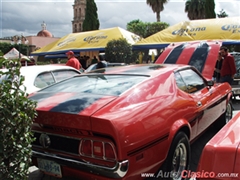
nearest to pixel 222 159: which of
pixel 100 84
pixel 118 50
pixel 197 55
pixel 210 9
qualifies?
pixel 100 84

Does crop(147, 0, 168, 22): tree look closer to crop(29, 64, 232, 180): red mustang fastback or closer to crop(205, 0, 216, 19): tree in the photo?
crop(205, 0, 216, 19): tree

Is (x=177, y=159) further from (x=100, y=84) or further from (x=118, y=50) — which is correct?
(x=118, y=50)

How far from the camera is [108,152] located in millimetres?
2246

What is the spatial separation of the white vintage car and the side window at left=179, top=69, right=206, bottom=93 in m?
2.86

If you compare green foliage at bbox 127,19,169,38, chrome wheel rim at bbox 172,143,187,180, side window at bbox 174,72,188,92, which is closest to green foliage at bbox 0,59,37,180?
chrome wheel rim at bbox 172,143,187,180

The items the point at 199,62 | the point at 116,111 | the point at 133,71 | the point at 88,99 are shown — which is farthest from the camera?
the point at 199,62

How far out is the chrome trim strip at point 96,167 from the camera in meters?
2.19

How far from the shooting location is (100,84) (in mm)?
3180

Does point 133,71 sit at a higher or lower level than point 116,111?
higher

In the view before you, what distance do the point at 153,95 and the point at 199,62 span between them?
4.07 m

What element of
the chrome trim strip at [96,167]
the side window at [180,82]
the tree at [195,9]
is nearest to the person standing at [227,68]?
the side window at [180,82]

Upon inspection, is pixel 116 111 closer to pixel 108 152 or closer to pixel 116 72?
pixel 108 152

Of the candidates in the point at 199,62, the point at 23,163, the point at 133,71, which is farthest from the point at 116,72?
the point at 199,62

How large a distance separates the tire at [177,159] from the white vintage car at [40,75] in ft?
9.99
